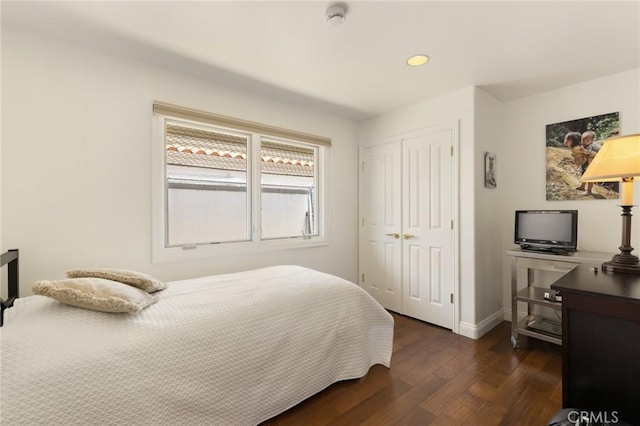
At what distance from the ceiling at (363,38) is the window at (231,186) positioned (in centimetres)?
50

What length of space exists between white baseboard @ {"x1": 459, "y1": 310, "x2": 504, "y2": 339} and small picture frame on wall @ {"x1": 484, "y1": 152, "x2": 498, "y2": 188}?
4.50 feet

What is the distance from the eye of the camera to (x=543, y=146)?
9.53 feet

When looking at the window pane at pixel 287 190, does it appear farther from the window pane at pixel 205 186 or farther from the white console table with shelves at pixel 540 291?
the white console table with shelves at pixel 540 291

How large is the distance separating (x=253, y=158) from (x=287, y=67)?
956 mm

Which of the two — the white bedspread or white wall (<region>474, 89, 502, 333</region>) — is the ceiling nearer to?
white wall (<region>474, 89, 502, 333</region>)

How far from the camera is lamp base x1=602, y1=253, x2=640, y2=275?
1529mm

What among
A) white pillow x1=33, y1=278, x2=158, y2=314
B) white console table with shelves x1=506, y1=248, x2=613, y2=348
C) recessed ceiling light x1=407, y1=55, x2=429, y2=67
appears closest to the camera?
white pillow x1=33, y1=278, x2=158, y2=314

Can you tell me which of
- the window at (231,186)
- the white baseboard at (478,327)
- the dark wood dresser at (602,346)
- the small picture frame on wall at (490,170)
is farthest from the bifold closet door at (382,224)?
the dark wood dresser at (602,346)

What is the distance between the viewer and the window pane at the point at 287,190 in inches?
121

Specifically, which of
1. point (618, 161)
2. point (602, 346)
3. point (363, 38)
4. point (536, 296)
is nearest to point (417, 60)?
point (363, 38)

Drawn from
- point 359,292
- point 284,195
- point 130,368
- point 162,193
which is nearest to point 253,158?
point 284,195

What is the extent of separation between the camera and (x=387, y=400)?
1837 millimetres

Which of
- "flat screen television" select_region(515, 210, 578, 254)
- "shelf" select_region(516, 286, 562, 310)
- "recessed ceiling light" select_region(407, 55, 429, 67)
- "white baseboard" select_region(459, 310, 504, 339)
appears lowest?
"white baseboard" select_region(459, 310, 504, 339)

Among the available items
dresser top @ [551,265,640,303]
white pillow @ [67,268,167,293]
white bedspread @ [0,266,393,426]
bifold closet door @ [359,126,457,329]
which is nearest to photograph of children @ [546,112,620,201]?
bifold closet door @ [359,126,457,329]
